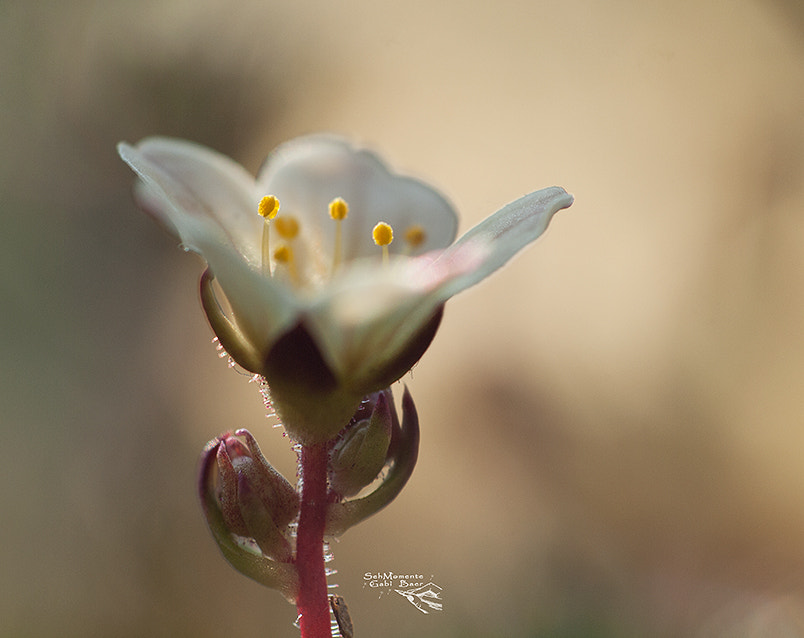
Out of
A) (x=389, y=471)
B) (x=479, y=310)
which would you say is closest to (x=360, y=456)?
(x=389, y=471)

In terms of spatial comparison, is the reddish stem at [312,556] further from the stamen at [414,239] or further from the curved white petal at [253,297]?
the stamen at [414,239]

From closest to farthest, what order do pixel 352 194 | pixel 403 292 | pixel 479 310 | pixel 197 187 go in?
pixel 403 292, pixel 197 187, pixel 352 194, pixel 479 310

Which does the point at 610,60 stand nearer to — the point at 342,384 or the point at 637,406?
the point at 637,406

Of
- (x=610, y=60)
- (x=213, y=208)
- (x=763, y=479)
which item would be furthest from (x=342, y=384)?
(x=763, y=479)

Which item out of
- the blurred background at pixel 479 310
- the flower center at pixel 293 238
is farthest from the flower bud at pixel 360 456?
the blurred background at pixel 479 310

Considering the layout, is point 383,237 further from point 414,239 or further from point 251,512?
point 251,512

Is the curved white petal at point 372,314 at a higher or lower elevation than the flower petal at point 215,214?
lower

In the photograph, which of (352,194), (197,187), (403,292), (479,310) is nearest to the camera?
(403,292)

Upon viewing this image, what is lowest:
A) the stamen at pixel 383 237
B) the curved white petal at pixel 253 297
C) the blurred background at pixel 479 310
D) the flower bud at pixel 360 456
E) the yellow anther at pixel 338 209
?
the flower bud at pixel 360 456
